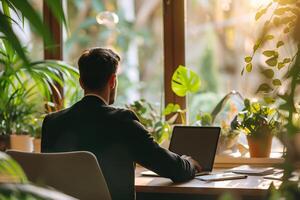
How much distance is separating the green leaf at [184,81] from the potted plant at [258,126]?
375 millimetres

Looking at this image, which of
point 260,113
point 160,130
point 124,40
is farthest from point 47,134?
point 124,40

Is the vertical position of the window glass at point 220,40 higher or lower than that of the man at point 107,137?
higher

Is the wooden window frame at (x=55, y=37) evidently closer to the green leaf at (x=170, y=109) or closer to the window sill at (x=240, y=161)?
the green leaf at (x=170, y=109)

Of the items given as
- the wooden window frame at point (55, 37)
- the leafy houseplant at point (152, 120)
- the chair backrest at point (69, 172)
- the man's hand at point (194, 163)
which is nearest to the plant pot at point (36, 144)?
the wooden window frame at point (55, 37)

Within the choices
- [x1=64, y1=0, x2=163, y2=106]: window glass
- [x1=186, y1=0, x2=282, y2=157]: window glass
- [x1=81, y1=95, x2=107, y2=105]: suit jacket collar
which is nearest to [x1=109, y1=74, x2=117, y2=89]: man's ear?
[x1=81, y1=95, x2=107, y2=105]: suit jacket collar

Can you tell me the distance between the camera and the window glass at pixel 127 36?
473cm

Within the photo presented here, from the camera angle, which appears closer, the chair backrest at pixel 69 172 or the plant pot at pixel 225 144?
the chair backrest at pixel 69 172

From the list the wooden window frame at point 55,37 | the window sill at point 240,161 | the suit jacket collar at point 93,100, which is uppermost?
the wooden window frame at point 55,37

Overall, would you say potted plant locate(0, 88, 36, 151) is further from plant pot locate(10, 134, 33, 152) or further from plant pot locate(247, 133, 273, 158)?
plant pot locate(247, 133, 273, 158)

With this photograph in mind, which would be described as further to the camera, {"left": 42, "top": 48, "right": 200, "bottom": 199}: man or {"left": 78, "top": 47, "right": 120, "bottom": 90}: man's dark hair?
{"left": 78, "top": 47, "right": 120, "bottom": 90}: man's dark hair

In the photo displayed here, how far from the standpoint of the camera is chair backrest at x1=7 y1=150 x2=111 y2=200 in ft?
7.63

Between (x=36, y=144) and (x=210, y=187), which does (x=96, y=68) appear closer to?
(x=210, y=187)

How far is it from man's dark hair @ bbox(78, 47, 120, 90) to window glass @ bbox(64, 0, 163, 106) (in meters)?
1.66

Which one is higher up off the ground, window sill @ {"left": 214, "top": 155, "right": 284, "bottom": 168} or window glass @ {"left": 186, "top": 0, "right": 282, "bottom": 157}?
window glass @ {"left": 186, "top": 0, "right": 282, "bottom": 157}
